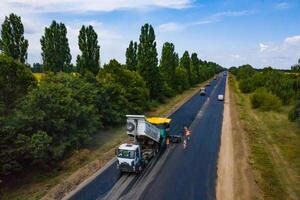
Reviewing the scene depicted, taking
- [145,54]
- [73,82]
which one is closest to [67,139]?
[73,82]

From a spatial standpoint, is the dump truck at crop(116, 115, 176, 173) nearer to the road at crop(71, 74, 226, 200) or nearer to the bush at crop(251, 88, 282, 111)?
the road at crop(71, 74, 226, 200)

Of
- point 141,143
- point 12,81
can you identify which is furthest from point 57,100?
point 141,143

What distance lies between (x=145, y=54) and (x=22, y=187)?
49073mm

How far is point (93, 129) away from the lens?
1393 inches

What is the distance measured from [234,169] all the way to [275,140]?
14.0 metres

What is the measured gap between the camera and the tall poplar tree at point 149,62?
69.0m

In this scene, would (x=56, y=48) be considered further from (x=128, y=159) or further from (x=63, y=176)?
(x=128, y=159)

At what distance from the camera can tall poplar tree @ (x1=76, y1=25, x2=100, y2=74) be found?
55875 millimetres

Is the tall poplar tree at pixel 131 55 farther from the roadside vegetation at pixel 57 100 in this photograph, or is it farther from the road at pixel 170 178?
the road at pixel 170 178

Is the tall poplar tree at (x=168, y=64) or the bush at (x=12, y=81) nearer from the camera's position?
the bush at (x=12, y=81)

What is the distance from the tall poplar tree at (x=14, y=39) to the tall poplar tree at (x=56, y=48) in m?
9.32

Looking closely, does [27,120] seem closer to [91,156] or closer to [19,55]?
[91,156]

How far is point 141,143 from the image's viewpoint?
31469 mm

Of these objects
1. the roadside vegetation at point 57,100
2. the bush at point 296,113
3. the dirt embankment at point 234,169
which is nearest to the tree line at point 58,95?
the roadside vegetation at point 57,100
